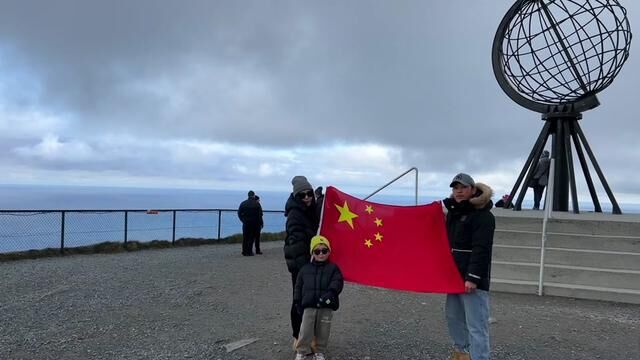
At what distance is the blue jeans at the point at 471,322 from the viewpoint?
4.39 m

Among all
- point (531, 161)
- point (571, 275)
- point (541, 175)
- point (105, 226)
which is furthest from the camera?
point (541, 175)

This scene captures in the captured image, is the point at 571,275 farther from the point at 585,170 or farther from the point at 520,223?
the point at 585,170

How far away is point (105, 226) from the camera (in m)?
14.8

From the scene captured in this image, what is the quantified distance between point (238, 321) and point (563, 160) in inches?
446

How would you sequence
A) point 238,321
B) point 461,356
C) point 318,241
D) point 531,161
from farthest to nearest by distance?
point 531,161
point 238,321
point 318,241
point 461,356

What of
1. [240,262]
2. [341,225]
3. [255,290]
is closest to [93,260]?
[240,262]

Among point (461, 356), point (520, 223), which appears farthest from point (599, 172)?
point (461, 356)

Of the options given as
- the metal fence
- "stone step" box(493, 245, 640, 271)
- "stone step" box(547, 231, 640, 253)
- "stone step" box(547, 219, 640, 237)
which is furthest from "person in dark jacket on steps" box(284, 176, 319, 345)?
the metal fence

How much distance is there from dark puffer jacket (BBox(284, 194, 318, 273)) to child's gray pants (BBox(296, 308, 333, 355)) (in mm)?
472

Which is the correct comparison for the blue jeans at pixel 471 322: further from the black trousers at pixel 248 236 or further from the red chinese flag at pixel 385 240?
the black trousers at pixel 248 236

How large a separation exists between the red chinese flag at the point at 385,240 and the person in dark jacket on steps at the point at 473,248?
1.79ft

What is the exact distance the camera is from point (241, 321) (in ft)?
21.6

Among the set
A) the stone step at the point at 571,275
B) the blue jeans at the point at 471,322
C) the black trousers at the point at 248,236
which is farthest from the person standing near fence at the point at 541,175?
the blue jeans at the point at 471,322

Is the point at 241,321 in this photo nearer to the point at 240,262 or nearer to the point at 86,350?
the point at 86,350
